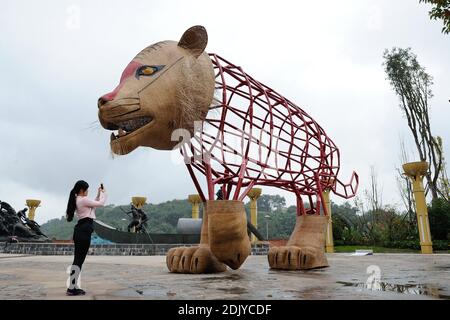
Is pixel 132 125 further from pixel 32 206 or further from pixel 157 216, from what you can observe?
pixel 157 216

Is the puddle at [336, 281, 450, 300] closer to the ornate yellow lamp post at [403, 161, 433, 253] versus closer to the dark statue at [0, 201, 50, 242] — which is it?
the ornate yellow lamp post at [403, 161, 433, 253]

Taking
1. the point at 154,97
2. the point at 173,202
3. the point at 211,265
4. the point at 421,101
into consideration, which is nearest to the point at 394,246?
the point at 421,101

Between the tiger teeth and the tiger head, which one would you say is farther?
the tiger teeth

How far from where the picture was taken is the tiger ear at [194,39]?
4109mm

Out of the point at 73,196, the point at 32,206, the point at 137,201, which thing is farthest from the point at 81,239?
the point at 32,206

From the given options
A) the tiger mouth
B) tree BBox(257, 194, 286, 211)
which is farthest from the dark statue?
tree BBox(257, 194, 286, 211)

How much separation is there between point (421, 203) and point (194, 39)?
13.8m

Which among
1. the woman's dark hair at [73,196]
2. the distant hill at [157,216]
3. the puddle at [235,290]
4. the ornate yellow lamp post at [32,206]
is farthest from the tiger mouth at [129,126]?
the distant hill at [157,216]

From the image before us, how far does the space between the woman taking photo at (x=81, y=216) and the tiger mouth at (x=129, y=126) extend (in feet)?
3.09

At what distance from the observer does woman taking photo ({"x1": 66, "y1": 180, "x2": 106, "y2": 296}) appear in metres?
2.73

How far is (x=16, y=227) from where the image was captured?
1395 centimetres

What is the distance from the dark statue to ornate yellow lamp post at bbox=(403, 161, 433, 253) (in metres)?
15.9
